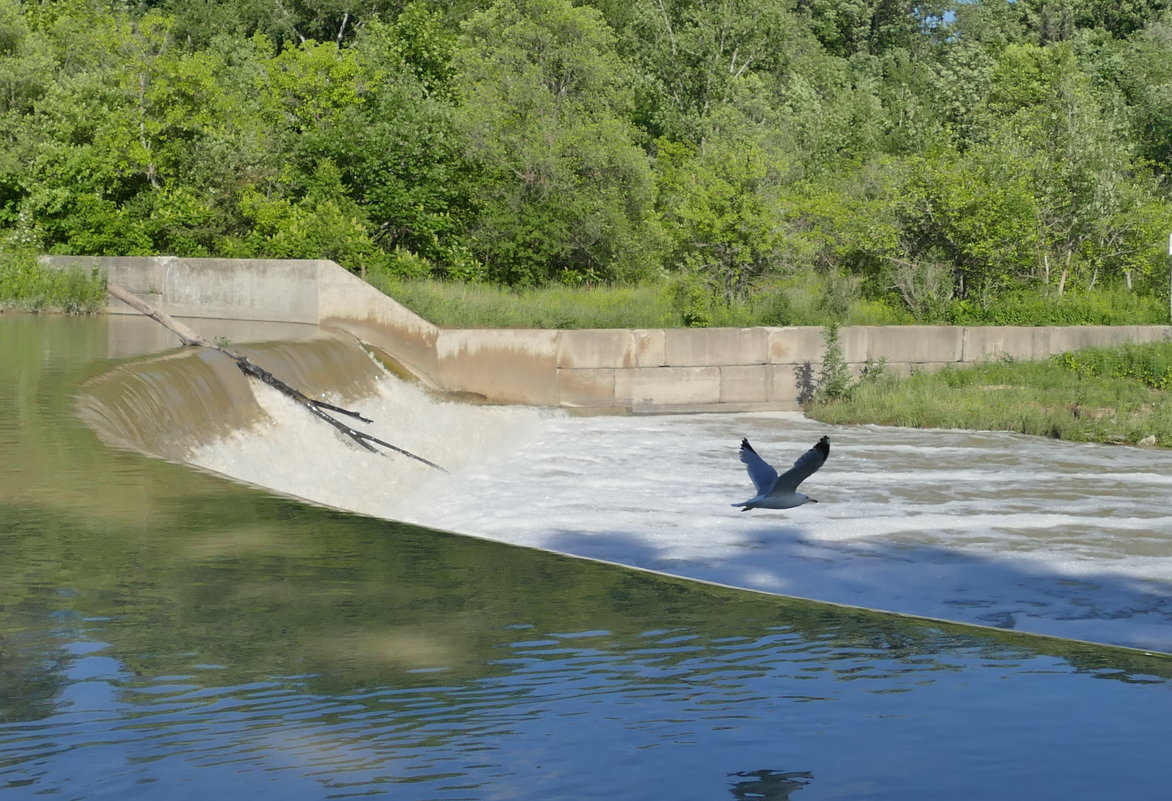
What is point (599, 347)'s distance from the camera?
68.5 feet

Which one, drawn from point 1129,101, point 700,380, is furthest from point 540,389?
point 1129,101

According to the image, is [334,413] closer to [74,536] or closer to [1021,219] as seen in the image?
[74,536]

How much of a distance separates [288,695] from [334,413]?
1026 cm

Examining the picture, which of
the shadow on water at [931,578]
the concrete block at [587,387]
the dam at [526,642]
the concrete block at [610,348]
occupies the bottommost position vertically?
the shadow on water at [931,578]

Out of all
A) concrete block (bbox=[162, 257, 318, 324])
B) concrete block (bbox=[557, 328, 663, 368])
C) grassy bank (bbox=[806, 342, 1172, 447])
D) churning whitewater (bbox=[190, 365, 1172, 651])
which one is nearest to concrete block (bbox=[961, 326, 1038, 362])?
grassy bank (bbox=[806, 342, 1172, 447])

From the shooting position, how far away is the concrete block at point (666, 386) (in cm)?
2102

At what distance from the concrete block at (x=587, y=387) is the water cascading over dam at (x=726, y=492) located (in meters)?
2.28

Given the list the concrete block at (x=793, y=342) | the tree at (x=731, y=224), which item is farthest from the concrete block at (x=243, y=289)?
the concrete block at (x=793, y=342)

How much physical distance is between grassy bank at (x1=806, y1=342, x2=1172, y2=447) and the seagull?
11.3 meters

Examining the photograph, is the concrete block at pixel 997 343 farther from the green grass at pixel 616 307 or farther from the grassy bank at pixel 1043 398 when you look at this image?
the green grass at pixel 616 307

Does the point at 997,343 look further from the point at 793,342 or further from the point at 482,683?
the point at 482,683

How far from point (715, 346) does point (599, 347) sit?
1.76 metres

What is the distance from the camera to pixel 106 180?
2608 centimetres

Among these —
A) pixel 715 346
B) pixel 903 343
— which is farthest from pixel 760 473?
pixel 903 343
